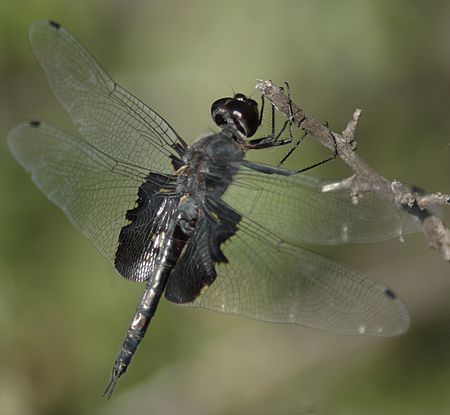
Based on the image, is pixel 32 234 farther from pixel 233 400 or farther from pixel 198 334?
pixel 233 400

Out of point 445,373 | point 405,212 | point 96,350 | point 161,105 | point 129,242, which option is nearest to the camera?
point 405,212

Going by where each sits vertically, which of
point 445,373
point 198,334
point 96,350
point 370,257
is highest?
point 370,257

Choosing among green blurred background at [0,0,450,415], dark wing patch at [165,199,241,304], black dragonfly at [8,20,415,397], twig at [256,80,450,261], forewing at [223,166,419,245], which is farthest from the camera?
green blurred background at [0,0,450,415]

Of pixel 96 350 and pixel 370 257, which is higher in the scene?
pixel 370 257

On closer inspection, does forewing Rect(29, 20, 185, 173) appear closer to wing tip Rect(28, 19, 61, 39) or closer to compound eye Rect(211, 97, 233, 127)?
wing tip Rect(28, 19, 61, 39)

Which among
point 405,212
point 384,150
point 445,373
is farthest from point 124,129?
point 445,373

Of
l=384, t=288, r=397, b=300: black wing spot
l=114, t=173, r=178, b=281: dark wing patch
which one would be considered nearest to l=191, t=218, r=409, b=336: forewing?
l=384, t=288, r=397, b=300: black wing spot

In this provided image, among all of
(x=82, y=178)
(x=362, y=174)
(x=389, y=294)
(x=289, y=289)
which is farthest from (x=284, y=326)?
(x=362, y=174)
